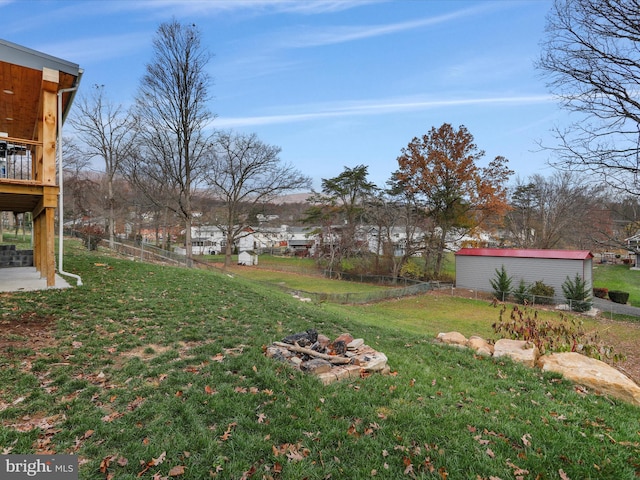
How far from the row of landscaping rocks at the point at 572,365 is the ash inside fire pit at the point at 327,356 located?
115 inches

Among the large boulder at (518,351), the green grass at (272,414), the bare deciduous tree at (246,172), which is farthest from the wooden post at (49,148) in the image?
the bare deciduous tree at (246,172)

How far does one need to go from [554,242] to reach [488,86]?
24134 millimetres

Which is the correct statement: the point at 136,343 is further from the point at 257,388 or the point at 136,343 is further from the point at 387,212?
the point at 387,212

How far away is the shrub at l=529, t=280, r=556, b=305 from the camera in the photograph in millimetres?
18469

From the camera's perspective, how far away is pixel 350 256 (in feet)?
94.7

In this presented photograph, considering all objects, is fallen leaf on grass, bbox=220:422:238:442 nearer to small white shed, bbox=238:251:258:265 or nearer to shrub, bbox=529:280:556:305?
shrub, bbox=529:280:556:305

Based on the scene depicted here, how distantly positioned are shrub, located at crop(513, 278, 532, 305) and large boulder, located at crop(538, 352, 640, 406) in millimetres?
14855

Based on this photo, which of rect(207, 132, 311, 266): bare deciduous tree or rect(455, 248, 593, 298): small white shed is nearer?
rect(455, 248, 593, 298): small white shed

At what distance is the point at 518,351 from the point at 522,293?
15252 mm

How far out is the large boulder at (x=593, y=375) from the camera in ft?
14.7

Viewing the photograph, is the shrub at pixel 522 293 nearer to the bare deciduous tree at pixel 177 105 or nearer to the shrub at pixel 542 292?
the shrub at pixel 542 292

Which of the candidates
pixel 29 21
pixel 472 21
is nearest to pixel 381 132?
pixel 472 21

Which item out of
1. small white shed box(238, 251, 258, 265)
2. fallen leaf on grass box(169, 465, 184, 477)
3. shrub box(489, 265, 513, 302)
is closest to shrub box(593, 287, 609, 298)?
shrub box(489, 265, 513, 302)

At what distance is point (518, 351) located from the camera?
241 inches
